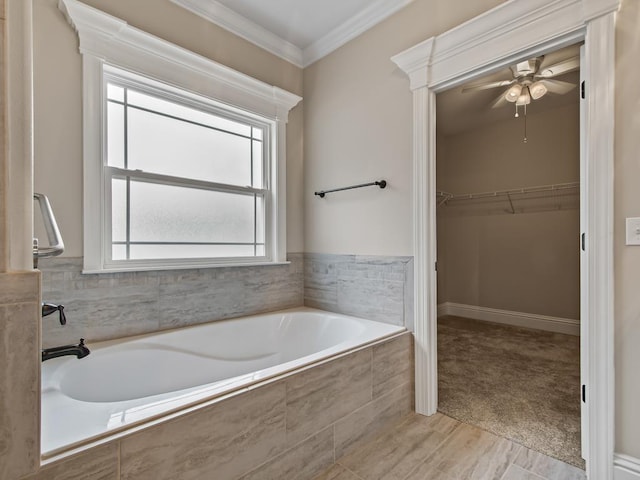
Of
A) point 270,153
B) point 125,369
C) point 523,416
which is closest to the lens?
point 125,369

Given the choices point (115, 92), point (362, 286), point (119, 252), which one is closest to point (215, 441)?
point (119, 252)

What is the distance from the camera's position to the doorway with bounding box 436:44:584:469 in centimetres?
226

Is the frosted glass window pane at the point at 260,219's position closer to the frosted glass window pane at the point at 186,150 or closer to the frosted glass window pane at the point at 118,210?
the frosted glass window pane at the point at 186,150

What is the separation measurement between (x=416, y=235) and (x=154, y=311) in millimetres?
1718

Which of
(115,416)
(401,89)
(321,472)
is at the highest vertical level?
(401,89)

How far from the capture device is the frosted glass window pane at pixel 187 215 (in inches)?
80.5

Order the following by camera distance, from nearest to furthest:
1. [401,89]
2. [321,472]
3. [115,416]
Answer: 1. [115,416]
2. [321,472]
3. [401,89]

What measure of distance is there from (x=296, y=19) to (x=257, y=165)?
1.12m

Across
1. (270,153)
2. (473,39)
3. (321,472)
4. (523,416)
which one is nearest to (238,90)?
(270,153)

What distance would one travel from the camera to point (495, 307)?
4.20 m

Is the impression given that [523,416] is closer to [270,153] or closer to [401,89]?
[401,89]

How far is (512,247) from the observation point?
4.06 meters

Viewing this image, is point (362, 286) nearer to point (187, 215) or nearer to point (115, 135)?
point (187, 215)

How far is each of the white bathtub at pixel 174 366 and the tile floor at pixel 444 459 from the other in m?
0.54
